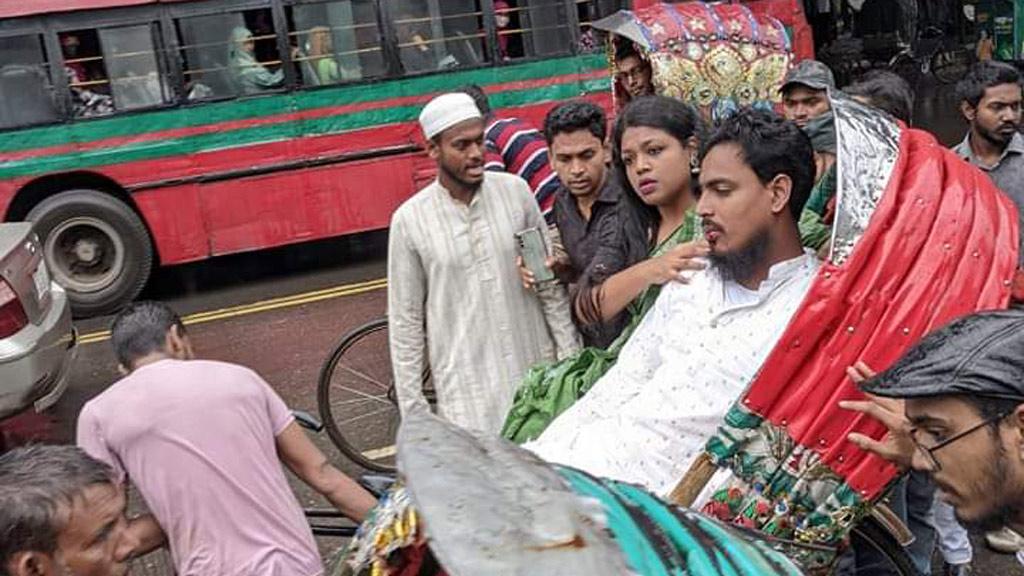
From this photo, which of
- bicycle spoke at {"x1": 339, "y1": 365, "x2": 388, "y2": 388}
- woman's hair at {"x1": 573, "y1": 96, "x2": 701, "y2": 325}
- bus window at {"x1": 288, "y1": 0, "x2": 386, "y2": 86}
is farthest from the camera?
bus window at {"x1": 288, "y1": 0, "x2": 386, "y2": 86}

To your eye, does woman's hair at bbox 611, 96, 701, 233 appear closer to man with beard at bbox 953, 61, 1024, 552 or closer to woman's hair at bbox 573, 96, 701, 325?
woman's hair at bbox 573, 96, 701, 325

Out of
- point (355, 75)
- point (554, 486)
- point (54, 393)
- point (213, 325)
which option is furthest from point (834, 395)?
point (355, 75)

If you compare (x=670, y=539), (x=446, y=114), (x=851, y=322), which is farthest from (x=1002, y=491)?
(x=446, y=114)

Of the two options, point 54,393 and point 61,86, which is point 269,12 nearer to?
point 61,86

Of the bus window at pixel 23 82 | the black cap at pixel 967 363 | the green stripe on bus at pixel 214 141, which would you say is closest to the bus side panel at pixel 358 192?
the green stripe on bus at pixel 214 141

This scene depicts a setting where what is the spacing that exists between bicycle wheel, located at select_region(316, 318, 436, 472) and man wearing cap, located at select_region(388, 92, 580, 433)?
146cm

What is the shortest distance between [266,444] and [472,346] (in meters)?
1.05

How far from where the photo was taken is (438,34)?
30.1 ft

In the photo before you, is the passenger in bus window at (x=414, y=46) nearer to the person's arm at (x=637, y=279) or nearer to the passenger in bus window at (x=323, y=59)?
the passenger in bus window at (x=323, y=59)

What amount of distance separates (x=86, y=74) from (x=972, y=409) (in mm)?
7768

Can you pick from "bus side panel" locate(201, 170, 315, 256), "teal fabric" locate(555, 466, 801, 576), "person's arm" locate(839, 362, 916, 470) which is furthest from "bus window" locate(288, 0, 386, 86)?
"teal fabric" locate(555, 466, 801, 576)

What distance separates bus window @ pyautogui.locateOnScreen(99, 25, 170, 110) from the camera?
8445 millimetres

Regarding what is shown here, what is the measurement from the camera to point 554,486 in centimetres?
148

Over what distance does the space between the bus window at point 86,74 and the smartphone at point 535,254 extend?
578 centimetres
